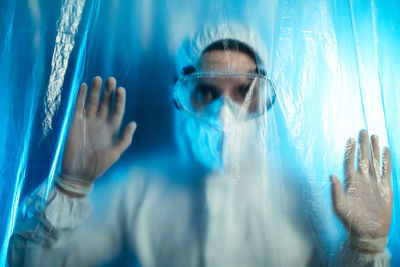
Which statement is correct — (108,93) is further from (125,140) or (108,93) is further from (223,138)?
(223,138)

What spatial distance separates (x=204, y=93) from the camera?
70 centimetres

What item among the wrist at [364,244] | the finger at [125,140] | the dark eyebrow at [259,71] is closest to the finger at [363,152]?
the wrist at [364,244]

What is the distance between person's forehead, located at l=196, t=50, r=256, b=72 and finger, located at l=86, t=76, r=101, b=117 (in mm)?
214

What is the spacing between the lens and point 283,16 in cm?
72

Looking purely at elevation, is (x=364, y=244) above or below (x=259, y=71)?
below

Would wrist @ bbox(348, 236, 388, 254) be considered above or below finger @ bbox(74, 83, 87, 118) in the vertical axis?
below

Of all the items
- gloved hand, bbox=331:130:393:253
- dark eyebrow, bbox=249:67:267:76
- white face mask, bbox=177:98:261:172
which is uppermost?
dark eyebrow, bbox=249:67:267:76

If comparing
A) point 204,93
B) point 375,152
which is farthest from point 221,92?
point 375,152

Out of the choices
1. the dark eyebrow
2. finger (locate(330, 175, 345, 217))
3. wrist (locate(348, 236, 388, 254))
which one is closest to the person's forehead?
the dark eyebrow

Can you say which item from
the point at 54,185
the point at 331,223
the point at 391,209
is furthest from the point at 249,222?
the point at 54,185

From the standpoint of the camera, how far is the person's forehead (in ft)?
2.29

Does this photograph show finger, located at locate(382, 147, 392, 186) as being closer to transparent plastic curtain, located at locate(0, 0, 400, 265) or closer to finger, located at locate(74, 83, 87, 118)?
transparent plastic curtain, located at locate(0, 0, 400, 265)

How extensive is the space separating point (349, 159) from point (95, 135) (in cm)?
52

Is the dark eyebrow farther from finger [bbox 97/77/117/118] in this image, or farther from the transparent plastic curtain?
finger [bbox 97/77/117/118]
